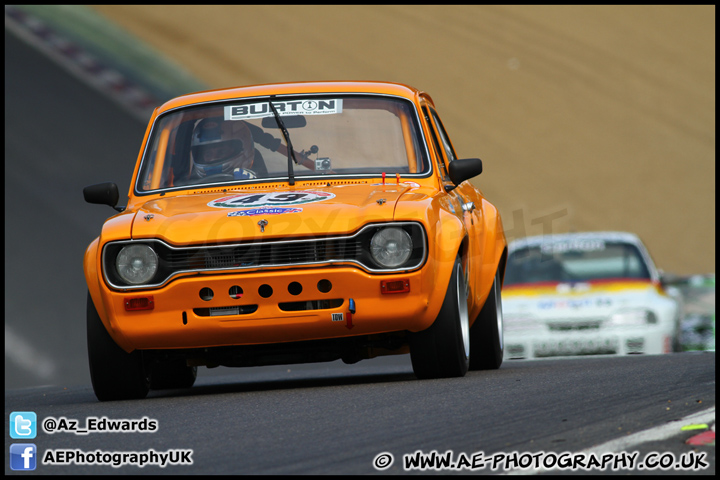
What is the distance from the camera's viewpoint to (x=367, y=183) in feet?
24.0

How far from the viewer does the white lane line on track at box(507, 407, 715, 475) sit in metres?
4.20

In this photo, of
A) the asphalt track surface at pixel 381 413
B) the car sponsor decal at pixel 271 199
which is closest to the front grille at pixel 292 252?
the car sponsor decal at pixel 271 199

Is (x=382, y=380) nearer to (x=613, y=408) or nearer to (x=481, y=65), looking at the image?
(x=613, y=408)

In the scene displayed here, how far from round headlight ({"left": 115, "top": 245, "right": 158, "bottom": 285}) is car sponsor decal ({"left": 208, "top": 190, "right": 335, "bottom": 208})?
48cm

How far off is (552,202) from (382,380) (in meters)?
17.0

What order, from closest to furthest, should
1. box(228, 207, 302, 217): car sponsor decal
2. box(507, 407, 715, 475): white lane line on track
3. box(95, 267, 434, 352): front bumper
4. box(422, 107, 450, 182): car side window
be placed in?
box(507, 407, 715, 475): white lane line on track → box(95, 267, 434, 352): front bumper → box(228, 207, 302, 217): car sponsor decal → box(422, 107, 450, 182): car side window

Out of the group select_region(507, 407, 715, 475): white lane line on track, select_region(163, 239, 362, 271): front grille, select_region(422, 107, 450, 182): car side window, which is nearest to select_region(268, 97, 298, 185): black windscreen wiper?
select_region(422, 107, 450, 182): car side window

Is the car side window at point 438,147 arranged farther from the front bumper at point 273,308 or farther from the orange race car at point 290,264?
the front bumper at point 273,308

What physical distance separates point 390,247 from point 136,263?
4.34ft

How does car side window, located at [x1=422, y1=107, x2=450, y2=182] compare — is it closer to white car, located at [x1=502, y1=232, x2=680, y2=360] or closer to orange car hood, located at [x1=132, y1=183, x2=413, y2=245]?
orange car hood, located at [x1=132, y1=183, x2=413, y2=245]

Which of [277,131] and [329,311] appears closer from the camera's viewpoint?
[329,311]

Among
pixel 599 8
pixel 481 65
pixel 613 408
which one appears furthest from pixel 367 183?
pixel 599 8

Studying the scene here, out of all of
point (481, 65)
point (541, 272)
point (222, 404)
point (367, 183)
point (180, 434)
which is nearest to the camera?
point (180, 434)

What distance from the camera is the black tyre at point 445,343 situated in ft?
21.6
